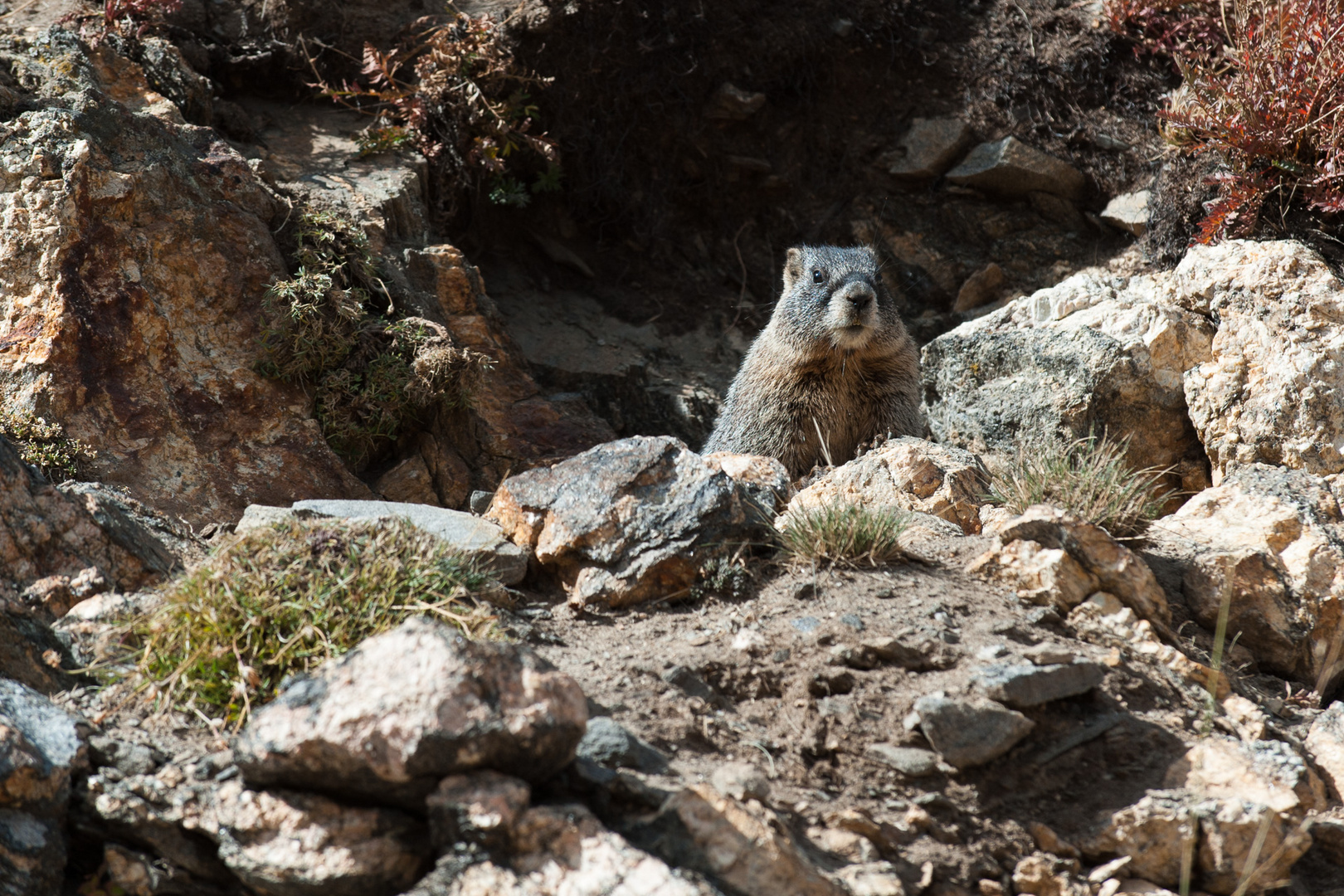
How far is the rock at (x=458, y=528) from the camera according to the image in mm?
4828

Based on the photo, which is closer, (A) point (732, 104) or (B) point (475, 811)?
(B) point (475, 811)

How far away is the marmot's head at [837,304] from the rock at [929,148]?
2.42 meters

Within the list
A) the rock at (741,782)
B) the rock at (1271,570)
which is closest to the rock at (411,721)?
the rock at (741,782)

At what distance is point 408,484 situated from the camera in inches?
267

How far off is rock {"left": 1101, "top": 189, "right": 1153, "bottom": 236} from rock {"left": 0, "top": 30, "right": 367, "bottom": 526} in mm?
6674

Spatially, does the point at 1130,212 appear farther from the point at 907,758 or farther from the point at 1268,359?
the point at 907,758

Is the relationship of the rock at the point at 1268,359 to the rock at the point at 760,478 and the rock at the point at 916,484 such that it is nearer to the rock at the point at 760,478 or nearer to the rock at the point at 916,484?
the rock at the point at 916,484

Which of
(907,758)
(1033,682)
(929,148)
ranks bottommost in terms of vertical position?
(907,758)

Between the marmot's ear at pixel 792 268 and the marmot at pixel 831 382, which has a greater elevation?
the marmot's ear at pixel 792 268

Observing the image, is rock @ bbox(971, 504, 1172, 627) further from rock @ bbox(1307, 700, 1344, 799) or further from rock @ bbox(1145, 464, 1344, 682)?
rock @ bbox(1307, 700, 1344, 799)

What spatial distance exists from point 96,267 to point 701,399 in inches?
201

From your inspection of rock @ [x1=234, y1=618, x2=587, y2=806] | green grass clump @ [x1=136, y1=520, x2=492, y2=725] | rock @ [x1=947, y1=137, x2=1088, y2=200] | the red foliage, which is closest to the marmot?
the red foliage

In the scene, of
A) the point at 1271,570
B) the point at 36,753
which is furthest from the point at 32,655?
the point at 1271,570

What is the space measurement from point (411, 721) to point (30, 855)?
130 centimetres
